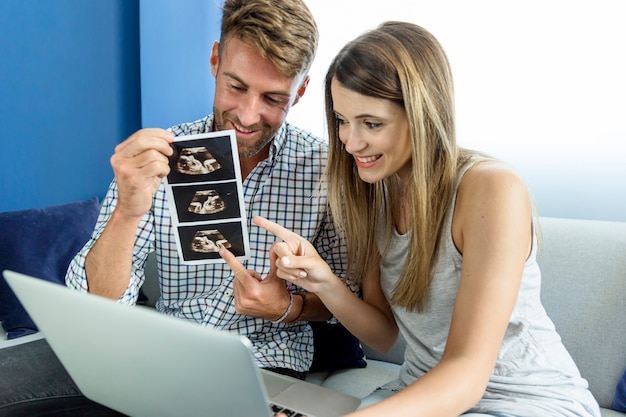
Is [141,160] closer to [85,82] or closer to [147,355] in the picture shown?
[147,355]

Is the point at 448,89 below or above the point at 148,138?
above

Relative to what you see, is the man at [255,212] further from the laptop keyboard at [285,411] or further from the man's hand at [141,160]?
the laptop keyboard at [285,411]

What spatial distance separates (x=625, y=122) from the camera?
93.8 inches

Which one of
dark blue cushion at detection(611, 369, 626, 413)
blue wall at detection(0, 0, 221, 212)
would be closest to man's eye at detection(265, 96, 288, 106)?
dark blue cushion at detection(611, 369, 626, 413)

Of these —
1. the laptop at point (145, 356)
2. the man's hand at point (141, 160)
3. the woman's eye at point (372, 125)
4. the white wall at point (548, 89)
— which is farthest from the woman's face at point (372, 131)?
the white wall at point (548, 89)

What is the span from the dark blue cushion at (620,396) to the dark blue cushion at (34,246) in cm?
183

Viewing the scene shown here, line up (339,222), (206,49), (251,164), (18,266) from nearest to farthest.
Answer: (339,222), (251,164), (18,266), (206,49)

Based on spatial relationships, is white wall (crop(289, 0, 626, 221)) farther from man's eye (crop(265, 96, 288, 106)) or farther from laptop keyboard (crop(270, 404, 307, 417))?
laptop keyboard (crop(270, 404, 307, 417))

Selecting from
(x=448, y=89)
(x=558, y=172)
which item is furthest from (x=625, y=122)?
(x=448, y=89)

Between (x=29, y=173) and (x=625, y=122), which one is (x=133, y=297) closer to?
(x=29, y=173)

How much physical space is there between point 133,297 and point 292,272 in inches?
19.0

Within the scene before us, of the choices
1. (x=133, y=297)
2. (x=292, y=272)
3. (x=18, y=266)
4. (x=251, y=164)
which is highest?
(x=251, y=164)

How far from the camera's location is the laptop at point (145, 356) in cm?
73

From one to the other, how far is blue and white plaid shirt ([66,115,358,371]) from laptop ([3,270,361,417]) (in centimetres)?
57
